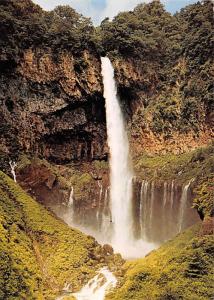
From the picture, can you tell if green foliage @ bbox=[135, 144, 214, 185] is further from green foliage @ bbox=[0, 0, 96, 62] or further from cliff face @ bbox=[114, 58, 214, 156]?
green foliage @ bbox=[0, 0, 96, 62]

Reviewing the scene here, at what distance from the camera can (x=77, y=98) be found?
96.8 feet

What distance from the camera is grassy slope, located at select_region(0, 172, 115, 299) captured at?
45.5 ft

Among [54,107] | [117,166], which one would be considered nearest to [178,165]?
[117,166]

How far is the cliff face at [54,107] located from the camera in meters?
28.0

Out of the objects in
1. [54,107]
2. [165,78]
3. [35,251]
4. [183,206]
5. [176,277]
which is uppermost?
[165,78]

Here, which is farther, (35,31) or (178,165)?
(35,31)

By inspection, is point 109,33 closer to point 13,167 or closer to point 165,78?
point 165,78

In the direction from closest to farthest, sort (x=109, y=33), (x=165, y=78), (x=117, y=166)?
1. (x=117, y=166)
2. (x=109, y=33)
3. (x=165, y=78)

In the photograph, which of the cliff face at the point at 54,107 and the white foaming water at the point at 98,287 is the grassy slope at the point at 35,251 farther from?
the cliff face at the point at 54,107

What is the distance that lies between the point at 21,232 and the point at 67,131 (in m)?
14.2

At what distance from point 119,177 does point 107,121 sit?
4634 millimetres

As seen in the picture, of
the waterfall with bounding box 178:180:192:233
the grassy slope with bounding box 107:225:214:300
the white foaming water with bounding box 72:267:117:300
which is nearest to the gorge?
the waterfall with bounding box 178:180:192:233

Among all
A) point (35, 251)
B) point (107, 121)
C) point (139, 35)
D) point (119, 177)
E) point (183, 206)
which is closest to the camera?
point (35, 251)

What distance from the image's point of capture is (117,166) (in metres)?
29.7
